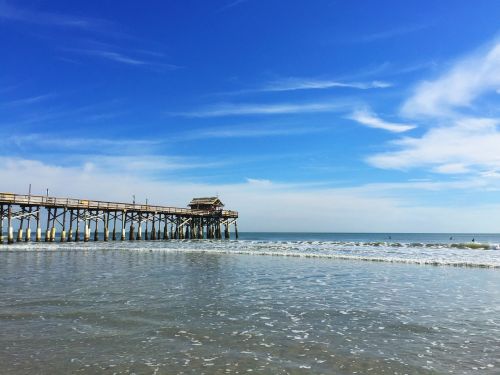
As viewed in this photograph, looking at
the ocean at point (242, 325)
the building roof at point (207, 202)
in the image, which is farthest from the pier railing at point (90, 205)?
the ocean at point (242, 325)

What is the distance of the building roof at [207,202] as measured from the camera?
68250 mm

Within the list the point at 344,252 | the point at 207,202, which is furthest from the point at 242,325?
the point at 207,202

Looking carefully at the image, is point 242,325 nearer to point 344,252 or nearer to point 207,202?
point 344,252

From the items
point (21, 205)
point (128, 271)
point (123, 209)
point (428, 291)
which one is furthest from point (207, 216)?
point (428, 291)

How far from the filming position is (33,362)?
6594mm

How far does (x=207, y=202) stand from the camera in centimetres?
6831

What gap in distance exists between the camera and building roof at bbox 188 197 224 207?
224ft

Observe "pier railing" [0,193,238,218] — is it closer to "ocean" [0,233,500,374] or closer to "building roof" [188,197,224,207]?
"building roof" [188,197,224,207]

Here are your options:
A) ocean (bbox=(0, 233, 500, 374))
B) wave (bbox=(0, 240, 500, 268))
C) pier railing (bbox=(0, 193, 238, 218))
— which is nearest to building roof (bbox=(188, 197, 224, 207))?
pier railing (bbox=(0, 193, 238, 218))

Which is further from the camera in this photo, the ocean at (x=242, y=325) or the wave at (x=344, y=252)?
the wave at (x=344, y=252)

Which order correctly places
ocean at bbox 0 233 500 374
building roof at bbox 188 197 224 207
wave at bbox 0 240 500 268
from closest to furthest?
ocean at bbox 0 233 500 374
wave at bbox 0 240 500 268
building roof at bbox 188 197 224 207

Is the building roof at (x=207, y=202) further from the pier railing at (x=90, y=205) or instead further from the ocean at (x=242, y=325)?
the ocean at (x=242, y=325)

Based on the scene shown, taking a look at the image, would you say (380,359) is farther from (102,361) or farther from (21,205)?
(21,205)

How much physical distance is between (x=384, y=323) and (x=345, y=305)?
6.93ft
